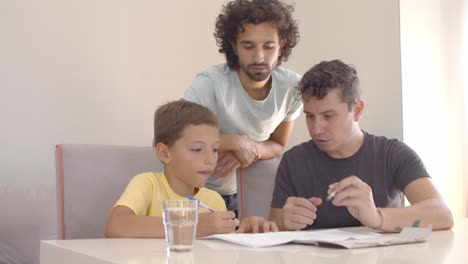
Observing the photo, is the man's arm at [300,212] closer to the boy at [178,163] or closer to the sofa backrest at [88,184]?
→ the boy at [178,163]

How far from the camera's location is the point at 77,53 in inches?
119

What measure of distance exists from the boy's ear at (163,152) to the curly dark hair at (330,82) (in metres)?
0.43

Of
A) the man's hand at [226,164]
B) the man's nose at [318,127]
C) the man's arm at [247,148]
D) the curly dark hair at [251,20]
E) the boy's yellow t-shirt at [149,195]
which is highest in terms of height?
the curly dark hair at [251,20]

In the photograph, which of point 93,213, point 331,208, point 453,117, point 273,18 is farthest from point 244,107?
point 453,117

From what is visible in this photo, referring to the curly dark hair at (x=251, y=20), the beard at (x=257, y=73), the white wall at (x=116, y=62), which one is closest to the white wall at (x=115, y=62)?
the white wall at (x=116, y=62)

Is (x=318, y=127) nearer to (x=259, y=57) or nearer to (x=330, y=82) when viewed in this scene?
(x=330, y=82)

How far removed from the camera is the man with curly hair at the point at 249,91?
7.51 ft

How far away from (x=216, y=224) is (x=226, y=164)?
2.32ft

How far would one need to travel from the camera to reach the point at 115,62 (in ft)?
10.3

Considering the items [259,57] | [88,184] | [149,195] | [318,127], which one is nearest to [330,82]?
[318,127]

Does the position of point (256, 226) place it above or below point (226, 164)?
below

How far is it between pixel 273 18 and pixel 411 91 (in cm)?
95

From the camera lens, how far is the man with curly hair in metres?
2.29

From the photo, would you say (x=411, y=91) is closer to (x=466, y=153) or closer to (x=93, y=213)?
(x=466, y=153)
